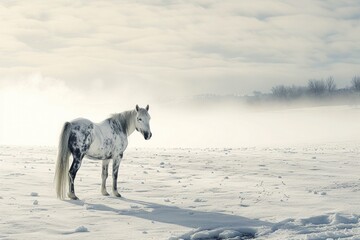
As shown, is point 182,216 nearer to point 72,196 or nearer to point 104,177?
point 72,196

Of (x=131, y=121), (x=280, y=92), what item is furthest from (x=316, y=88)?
(x=131, y=121)

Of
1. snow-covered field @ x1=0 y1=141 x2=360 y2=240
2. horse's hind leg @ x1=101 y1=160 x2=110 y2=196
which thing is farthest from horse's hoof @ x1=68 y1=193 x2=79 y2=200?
horse's hind leg @ x1=101 y1=160 x2=110 y2=196

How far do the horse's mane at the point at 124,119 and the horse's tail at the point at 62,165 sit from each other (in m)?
1.79

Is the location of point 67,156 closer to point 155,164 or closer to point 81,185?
point 81,185

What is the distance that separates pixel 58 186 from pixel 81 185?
2391 millimetres

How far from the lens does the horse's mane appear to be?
12156 millimetres

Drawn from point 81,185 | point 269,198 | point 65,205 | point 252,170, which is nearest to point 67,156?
point 65,205

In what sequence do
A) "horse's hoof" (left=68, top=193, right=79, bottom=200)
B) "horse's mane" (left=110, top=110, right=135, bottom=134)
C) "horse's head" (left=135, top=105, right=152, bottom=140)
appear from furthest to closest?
"horse's mane" (left=110, top=110, right=135, bottom=134) → "horse's head" (left=135, top=105, right=152, bottom=140) → "horse's hoof" (left=68, top=193, right=79, bottom=200)

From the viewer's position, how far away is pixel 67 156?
10.7m

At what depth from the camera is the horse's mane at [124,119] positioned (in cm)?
1216

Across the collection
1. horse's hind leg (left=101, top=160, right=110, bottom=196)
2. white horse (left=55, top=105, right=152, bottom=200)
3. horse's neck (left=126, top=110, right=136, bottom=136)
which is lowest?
horse's hind leg (left=101, top=160, right=110, bottom=196)

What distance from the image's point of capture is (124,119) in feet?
40.1

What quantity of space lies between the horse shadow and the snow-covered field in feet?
0.06

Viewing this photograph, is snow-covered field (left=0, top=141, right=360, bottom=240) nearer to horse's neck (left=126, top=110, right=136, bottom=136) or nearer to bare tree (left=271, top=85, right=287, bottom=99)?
horse's neck (left=126, top=110, right=136, bottom=136)
